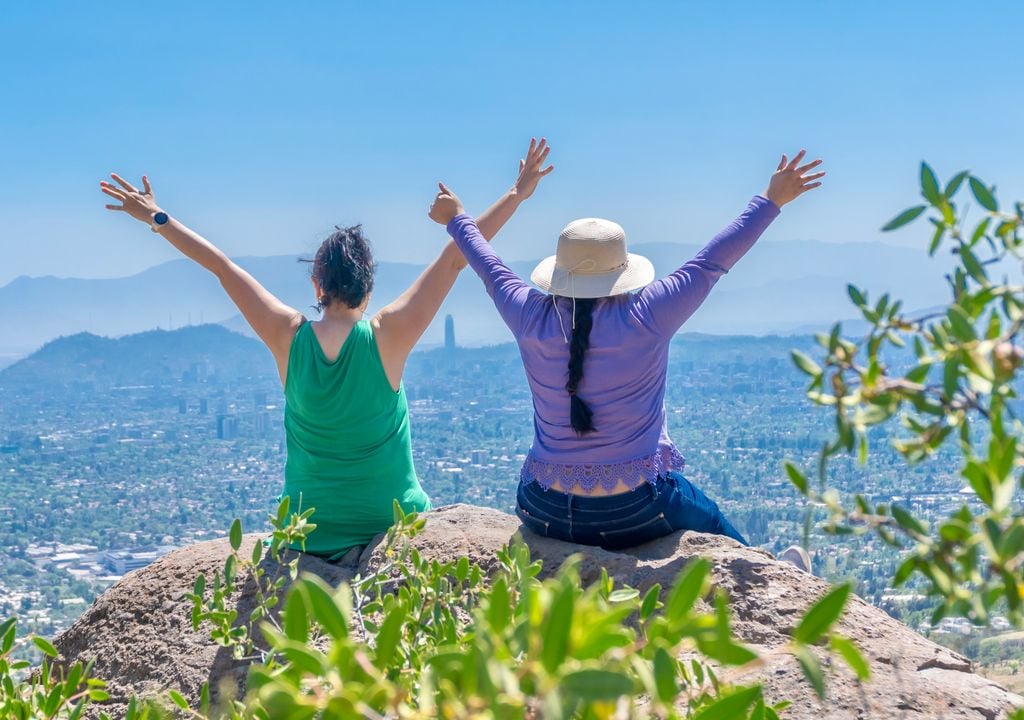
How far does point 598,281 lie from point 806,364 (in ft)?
9.77

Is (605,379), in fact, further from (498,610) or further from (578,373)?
(498,610)

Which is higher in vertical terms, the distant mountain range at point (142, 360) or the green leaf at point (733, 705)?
the green leaf at point (733, 705)

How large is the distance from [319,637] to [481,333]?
125m

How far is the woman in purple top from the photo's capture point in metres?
4.57

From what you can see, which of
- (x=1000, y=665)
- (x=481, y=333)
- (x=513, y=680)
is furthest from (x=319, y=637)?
(x=481, y=333)

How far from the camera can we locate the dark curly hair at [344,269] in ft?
17.0

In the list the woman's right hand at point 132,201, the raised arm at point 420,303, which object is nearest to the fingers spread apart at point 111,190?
the woman's right hand at point 132,201

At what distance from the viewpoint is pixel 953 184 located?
189 cm

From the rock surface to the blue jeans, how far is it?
2.3 inches

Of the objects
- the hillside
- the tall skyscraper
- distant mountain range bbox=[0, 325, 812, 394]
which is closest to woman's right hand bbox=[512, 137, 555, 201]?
the tall skyscraper

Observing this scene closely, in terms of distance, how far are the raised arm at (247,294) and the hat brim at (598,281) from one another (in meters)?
1.19

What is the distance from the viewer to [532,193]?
570cm

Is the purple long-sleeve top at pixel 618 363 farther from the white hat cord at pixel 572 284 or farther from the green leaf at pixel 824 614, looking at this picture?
the green leaf at pixel 824 614

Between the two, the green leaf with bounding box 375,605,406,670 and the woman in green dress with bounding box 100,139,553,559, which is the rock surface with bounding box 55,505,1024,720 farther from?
the green leaf with bounding box 375,605,406,670
